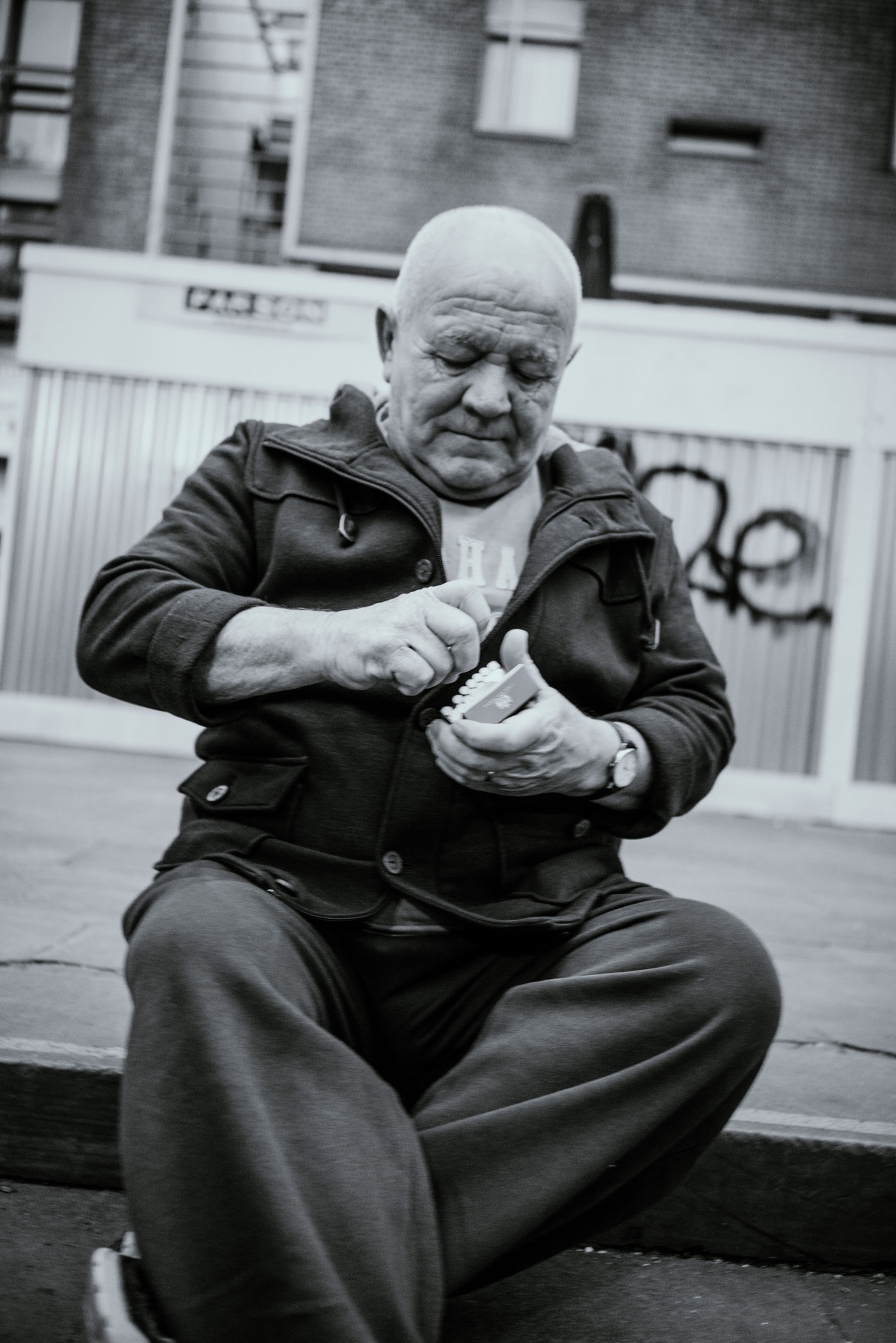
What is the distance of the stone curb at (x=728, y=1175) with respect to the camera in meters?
2.08

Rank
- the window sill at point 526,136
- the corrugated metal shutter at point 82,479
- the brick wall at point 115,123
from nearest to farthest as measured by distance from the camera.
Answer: the corrugated metal shutter at point 82,479 < the window sill at point 526,136 < the brick wall at point 115,123

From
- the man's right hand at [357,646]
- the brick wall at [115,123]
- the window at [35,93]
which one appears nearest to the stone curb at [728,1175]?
the man's right hand at [357,646]

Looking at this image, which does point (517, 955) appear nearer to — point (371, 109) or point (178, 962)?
point (178, 962)

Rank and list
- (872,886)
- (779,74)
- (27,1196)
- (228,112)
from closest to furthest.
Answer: (27,1196) < (872,886) < (779,74) < (228,112)

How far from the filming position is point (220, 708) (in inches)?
75.0

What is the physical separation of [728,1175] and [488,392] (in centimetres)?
134

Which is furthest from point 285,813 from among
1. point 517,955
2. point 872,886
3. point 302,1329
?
point 872,886

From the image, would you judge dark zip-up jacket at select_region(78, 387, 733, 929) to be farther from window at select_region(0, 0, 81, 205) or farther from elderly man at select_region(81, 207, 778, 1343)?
window at select_region(0, 0, 81, 205)

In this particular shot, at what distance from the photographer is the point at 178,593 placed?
74.1 inches

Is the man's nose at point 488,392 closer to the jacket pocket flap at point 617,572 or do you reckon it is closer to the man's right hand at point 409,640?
the jacket pocket flap at point 617,572

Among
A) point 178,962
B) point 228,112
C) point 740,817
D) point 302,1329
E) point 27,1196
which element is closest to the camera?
point 302,1329

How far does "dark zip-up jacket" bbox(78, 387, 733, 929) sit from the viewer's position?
1.88m

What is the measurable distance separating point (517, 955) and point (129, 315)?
8698mm

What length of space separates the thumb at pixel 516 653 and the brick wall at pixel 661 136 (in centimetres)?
1326
